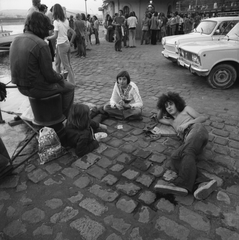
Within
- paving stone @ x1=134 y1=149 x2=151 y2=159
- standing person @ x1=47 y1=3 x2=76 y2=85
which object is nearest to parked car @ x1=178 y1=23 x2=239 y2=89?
standing person @ x1=47 y1=3 x2=76 y2=85

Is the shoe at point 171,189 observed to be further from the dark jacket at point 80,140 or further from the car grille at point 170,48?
the car grille at point 170,48

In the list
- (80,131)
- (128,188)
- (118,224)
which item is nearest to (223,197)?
(128,188)

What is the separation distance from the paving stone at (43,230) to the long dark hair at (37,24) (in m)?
2.42

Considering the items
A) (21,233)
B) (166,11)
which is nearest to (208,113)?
(21,233)

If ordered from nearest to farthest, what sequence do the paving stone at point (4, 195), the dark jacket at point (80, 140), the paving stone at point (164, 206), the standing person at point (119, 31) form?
the paving stone at point (164, 206) → the paving stone at point (4, 195) → the dark jacket at point (80, 140) → the standing person at point (119, 31)

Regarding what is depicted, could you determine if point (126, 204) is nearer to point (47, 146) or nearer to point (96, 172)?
point (96, 172)

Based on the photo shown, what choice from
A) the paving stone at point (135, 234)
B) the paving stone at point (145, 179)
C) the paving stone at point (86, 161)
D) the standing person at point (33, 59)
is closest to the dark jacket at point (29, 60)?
the standing person at point (33, 59)

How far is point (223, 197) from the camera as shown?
2.35m

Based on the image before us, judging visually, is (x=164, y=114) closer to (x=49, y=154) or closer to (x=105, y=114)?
(x=105, y=114)

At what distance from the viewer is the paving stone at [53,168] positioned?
9.37 ft

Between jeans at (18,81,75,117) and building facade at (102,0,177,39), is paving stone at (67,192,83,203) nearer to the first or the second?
jeans at (18,81,75,117)

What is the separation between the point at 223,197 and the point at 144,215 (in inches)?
36.2

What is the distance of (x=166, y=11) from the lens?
67.1ft

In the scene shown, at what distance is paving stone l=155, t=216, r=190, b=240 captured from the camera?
1.96 metres
